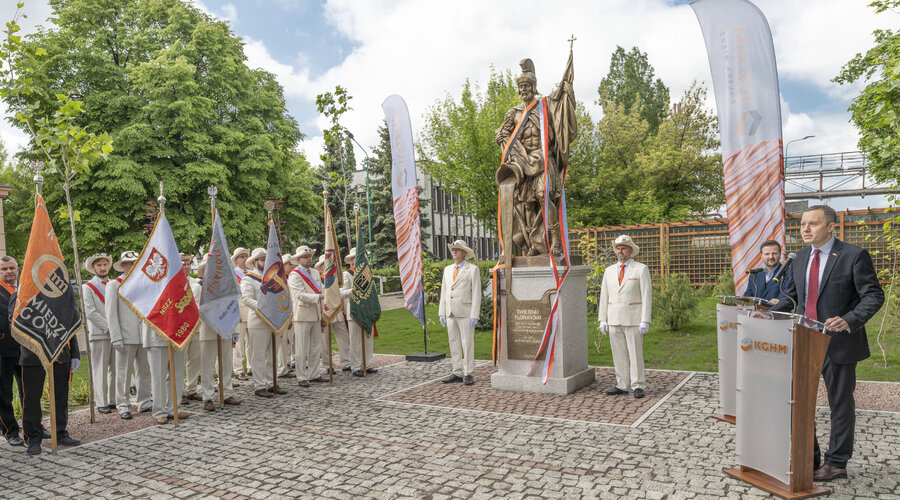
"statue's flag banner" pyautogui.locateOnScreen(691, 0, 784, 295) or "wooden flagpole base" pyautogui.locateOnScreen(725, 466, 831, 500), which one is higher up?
"statue's flag banner" pyautogui.locateOnScreen(691, 0, 784, 295)

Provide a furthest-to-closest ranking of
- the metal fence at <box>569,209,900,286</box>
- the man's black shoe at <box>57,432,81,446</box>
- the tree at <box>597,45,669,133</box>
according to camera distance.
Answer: the tree at <box>597,45,669,133</box>
the metal fence at <box>569,209,900,286</box>
the man's black shoe at <box>57,432,81,446</box>

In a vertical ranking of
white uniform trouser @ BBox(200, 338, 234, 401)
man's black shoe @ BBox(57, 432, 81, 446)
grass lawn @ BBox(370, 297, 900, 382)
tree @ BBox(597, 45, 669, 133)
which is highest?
tree @ BBox(597, 45, 669, 133)

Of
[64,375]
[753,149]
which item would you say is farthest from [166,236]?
[753,149]

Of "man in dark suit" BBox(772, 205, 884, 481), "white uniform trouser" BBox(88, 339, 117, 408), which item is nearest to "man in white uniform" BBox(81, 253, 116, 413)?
"white uniform trouser" BBox(88, 339, 117, 408)

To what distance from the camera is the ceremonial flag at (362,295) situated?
1025cm

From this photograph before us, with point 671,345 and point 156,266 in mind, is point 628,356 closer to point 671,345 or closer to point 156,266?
point 671,345

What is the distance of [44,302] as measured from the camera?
21.1ft

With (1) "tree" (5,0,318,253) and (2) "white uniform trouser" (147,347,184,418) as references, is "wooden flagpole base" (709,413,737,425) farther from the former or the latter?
(1) "tree" (5,0,318,253)

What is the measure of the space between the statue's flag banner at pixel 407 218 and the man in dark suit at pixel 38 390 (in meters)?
5.74

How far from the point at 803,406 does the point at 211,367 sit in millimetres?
7183

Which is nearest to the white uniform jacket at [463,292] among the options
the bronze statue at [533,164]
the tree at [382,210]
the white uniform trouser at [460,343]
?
the white uniform trouser at [460,343]

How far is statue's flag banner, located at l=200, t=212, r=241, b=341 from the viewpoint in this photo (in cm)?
789

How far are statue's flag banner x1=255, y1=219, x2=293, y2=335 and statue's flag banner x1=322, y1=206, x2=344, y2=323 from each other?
3.29ft

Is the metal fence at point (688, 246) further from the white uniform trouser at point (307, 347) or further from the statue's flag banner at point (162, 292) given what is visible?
the statue's flag banner at point (162, 292)
